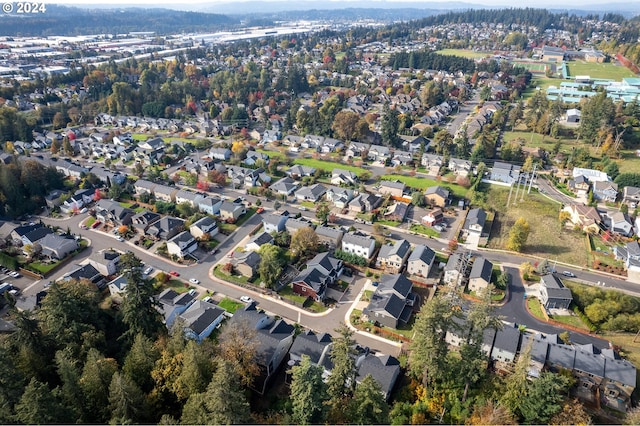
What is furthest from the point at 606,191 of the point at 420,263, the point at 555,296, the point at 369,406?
the point at 369,406

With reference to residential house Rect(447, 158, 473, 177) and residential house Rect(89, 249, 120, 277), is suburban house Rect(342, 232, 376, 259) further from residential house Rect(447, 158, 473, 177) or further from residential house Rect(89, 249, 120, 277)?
residential house Rect(447, 158, 473, 177)

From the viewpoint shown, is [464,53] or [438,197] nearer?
[438,197]

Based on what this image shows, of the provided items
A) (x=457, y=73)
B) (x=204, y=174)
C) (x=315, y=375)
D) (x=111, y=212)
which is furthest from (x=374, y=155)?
(x=457, y=73)

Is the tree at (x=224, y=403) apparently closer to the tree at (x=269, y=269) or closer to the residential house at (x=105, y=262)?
the tree at (x=269, y=269)

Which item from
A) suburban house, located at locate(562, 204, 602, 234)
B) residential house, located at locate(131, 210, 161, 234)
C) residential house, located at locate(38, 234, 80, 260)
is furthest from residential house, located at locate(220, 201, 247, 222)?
suburban house, located at locate(562, 204, 602, 234)

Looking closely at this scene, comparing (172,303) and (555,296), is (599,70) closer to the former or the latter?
(555,296)

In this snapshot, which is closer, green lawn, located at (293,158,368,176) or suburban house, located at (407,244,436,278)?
suburban house, located at (407,244,436,278)
